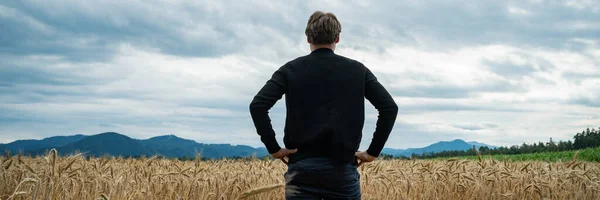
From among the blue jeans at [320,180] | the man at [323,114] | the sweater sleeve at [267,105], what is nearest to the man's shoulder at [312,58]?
the man at [323,114]

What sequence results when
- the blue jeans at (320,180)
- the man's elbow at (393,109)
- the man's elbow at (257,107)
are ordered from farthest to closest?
the man's elbow at (393,109) → the man's elbow at (257,107) → the blue jeans at (320,180)

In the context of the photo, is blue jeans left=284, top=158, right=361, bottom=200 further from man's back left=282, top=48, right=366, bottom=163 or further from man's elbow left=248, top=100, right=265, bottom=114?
man's elbow left=248, top=100, right=265, bottom=114

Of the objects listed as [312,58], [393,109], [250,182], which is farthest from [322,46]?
[250,182]

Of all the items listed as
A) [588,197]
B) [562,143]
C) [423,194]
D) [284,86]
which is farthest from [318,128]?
[562,143]

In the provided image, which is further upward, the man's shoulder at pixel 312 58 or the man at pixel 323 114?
the man's shoulder at pixel 312 58

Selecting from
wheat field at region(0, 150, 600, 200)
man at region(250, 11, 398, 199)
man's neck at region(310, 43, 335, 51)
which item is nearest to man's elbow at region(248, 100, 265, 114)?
man at region(250, 11, 398, 199)

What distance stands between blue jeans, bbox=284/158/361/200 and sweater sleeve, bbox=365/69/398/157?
40cm

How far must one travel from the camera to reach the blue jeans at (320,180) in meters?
3.73

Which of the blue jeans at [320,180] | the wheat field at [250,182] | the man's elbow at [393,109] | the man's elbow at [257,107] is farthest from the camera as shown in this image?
the wheat field at [250,182]

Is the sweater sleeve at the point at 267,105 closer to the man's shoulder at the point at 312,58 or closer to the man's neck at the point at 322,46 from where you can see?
the man's shoulder at the point at 312,58

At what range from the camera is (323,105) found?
3.84m

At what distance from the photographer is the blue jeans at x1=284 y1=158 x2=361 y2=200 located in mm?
3727

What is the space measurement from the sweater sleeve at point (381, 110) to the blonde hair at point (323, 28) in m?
0.42

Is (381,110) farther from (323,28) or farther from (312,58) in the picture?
(323,28)
